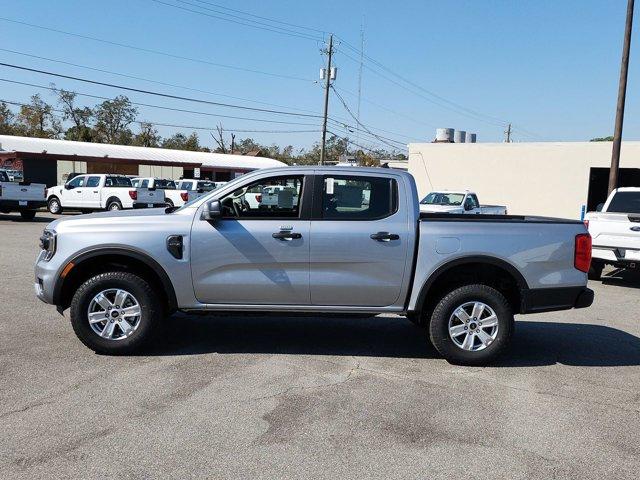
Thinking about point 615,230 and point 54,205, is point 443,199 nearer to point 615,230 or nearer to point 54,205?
point 615,230

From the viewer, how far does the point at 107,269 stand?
19.2 ft

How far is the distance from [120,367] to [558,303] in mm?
4237

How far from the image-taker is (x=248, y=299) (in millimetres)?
5758

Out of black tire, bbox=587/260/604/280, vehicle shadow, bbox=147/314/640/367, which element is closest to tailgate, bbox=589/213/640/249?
black tire, bbox=587/260/604/280

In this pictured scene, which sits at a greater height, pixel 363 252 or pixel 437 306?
pixel 363 252

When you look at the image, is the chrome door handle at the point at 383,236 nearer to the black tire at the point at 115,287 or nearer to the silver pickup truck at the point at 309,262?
the silver pickup truck at the point at 309,262

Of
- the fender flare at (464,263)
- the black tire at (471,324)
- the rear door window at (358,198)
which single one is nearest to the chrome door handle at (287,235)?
the rear door window at (358,198)

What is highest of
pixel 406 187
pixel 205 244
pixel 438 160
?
pixel 438 160

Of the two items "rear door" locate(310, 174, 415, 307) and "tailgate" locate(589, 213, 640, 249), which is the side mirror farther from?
"tailgate" locate(589, 213, 640, 249)

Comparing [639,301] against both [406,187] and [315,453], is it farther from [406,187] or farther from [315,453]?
[315,453]

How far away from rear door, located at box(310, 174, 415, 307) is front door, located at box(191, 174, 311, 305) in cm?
13

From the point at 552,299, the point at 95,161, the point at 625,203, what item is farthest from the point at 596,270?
the point at 95,161

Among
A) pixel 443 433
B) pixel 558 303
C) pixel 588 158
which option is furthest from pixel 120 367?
pixel 588 158

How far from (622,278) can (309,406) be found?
10.3 m
